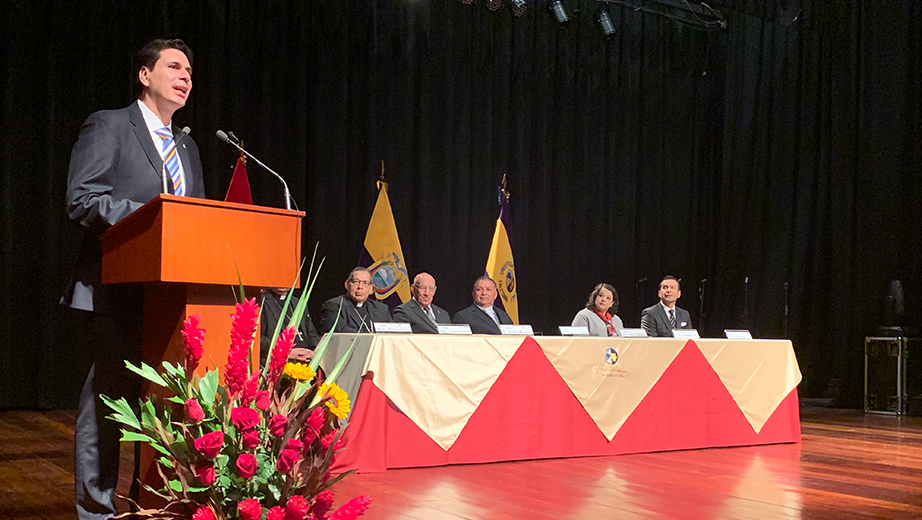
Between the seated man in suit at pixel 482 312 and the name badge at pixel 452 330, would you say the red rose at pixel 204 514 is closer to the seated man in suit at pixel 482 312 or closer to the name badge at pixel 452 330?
the name badge at pixel 452 330

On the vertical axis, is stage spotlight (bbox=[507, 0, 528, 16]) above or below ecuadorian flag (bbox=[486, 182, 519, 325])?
above

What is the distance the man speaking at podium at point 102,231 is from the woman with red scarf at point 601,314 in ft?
12.5

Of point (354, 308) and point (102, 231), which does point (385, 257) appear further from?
point (102, 231)

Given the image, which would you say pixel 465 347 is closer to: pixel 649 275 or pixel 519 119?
pixel 519 119

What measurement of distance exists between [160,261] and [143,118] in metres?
0.51

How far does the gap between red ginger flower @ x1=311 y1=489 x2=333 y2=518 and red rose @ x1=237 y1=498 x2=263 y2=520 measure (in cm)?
13

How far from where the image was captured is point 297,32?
6586 millimetres

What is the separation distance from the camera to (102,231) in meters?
1.66

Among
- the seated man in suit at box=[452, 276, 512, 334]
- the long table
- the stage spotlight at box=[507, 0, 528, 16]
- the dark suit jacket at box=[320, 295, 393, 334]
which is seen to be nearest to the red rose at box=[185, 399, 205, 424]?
the long table

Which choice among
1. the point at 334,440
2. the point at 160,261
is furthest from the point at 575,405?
the point at 160,261

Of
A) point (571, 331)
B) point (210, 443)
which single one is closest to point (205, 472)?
point (210, 443)

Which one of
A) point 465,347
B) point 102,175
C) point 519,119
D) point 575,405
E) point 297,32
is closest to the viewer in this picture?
point 102,175

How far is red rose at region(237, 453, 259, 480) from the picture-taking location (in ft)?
4.57

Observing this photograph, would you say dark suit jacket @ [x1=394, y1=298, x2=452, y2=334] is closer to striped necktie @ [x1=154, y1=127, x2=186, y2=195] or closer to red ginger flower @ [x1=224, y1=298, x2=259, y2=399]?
striped necktie @ [x1=154, y1=127, x2=186, y2=195]
